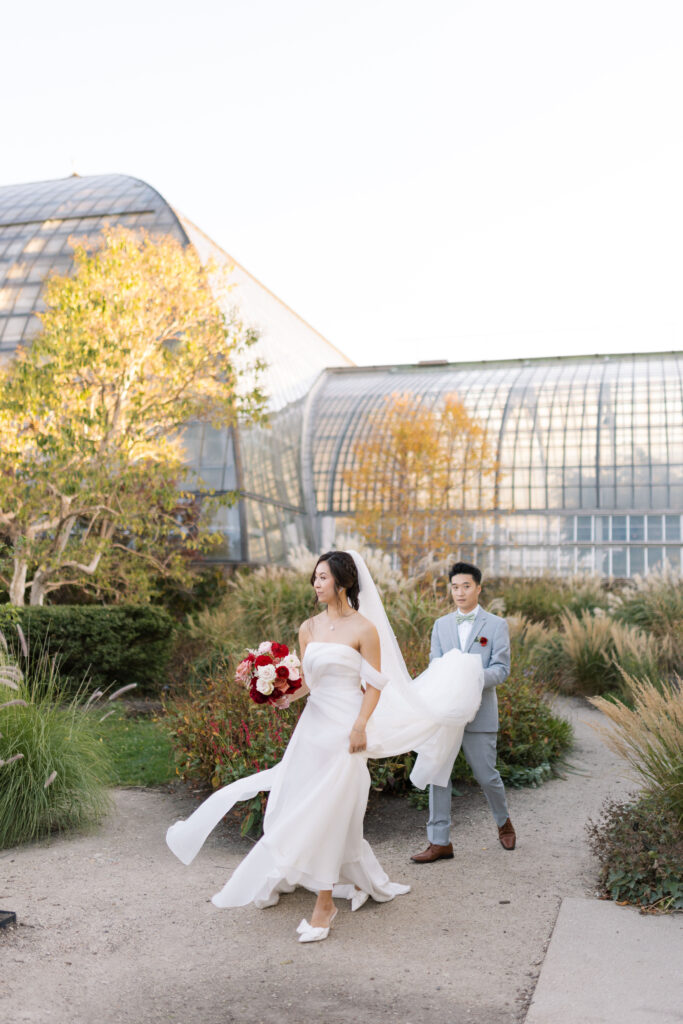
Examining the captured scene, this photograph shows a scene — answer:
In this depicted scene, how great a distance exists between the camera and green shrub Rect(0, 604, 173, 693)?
476 inches

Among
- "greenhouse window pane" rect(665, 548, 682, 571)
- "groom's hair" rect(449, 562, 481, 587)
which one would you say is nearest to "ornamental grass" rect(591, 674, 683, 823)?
"groom's hair" rect(449, 562, 481, 587)

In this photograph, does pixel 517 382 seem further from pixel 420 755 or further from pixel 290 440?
pixel 420 755

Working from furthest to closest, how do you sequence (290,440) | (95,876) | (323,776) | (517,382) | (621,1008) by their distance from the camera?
(517,382) → (290,440) → (95,876) → (323,776) → (621,1008)

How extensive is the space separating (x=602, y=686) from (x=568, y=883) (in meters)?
6.67

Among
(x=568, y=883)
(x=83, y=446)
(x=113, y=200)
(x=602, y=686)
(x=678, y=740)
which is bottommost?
(x=602, y=686)

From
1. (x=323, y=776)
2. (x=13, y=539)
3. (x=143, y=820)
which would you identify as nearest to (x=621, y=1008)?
(x=323, y=776)

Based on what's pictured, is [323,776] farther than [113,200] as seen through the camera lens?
No

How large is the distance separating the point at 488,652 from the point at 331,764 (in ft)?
5.19

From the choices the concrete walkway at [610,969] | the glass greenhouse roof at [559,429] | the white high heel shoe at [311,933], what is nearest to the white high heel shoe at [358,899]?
the white high heel shoe at [311,933]

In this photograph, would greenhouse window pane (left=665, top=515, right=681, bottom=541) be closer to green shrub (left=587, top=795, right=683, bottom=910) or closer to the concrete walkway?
green shrub (left=587, top=795, right=683, bottom=910)

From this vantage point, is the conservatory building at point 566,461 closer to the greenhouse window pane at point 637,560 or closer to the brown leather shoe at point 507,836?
the greenhouse window pane at point 637,560

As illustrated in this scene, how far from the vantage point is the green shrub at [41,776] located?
6.54m

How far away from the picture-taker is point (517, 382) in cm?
2858

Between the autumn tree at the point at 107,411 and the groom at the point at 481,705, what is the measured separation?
23.4ft
